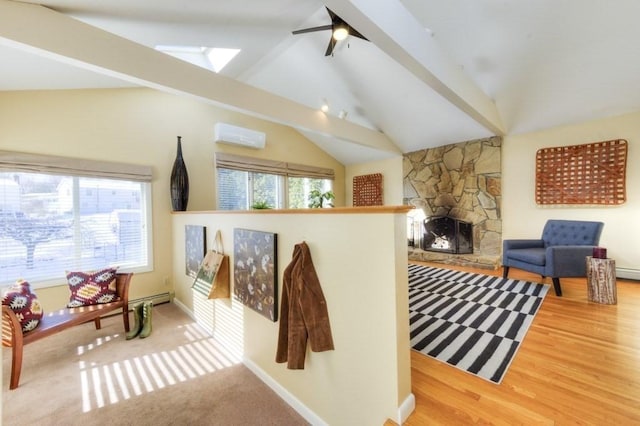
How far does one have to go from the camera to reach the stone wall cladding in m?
4.54

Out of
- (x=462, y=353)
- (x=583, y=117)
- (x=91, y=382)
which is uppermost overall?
(x=583, y=117)

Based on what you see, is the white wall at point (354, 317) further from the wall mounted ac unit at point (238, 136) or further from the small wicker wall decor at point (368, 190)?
the small wicker wall decor at point (368, 190)

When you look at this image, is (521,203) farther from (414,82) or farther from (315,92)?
(315,92)

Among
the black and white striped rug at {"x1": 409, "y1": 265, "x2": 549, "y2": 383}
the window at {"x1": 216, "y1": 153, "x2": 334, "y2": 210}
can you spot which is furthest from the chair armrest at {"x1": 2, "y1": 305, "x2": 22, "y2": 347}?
the black and white striped rug at {"x1": 409, "y1": 265, "x2": 549, "y2": 383}

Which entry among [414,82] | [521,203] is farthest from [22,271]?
[521,203]

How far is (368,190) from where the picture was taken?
6375mm

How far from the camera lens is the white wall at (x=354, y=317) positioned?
1368 millimetres

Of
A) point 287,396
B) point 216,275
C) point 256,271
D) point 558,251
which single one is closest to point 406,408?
point 287,396

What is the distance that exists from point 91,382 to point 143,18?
289 cm

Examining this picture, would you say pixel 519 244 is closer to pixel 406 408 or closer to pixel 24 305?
pixel 406 408

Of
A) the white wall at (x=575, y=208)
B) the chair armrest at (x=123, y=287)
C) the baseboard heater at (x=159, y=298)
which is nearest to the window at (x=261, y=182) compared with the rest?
the baseboard heater at (x=159, y=298)

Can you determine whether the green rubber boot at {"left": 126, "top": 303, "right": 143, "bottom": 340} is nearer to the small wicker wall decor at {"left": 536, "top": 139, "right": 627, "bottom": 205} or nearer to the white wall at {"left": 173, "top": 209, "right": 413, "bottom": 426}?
the white wall at {"left": 173, "top": 209, "right": 413, "bottom": 426}

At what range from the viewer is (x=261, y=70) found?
13.7 ft

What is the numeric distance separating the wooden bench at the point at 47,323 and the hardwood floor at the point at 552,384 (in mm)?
2780
